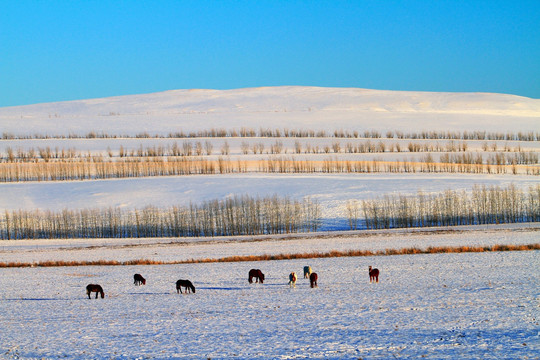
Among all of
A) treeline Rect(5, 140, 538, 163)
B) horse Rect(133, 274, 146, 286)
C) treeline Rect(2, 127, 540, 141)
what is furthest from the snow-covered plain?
treeline Rect(2, 127, 540, 141)

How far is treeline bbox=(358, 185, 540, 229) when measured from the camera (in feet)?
159

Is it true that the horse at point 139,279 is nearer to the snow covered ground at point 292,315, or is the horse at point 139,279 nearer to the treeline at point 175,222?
the snow covered ground at point 292,315

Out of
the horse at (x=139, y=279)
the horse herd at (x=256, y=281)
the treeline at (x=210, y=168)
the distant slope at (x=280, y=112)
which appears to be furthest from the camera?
the distant slope at (x=280, y=112)

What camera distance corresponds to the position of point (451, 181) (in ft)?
201

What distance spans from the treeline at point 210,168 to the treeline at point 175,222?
16312mm

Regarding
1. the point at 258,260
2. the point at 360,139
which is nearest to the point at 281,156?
the point at 360,139

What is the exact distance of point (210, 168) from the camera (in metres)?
71.7

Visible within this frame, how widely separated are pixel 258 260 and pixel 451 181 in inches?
1508

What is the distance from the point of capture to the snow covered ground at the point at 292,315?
12.5m

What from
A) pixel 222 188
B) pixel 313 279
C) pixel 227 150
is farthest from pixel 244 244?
pixel 227 150

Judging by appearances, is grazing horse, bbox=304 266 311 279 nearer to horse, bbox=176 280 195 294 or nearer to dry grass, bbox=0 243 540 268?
horse, bbox=176 280 195 294

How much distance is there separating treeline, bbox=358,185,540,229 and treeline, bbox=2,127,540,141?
42498mm

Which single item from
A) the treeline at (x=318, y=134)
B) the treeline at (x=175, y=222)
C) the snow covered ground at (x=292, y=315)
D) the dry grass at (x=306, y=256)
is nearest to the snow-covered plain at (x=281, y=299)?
the snow covered ground at (x=292, y=315)

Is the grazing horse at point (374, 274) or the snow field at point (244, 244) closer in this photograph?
the grazing horse at point (374, 274)
